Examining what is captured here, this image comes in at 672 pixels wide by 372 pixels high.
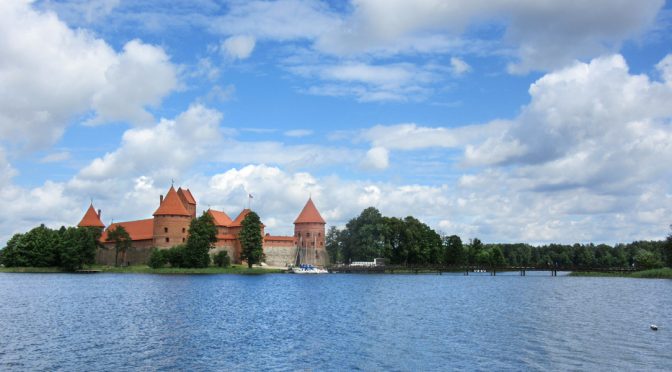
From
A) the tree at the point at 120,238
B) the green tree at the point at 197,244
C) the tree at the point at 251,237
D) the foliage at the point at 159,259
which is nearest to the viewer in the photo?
the green tree at the point at 197,244

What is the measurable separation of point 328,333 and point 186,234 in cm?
7070

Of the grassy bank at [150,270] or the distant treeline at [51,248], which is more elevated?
the distant treeline at [51,248]

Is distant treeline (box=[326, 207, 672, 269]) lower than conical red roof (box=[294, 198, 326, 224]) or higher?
lower

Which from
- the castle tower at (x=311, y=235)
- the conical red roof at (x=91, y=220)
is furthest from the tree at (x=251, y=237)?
the conical red roof at (x=91, y=220)

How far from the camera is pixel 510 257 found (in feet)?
571

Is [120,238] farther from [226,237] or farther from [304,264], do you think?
[304,264]

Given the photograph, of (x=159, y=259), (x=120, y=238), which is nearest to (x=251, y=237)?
(x=159, y=259)

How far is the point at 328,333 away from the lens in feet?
89.9

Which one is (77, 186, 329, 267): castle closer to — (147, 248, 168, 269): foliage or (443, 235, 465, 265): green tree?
(147, 248, 168, 269): foliage

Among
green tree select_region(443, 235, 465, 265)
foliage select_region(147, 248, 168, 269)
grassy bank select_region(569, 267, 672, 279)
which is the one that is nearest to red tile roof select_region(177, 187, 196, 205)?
foliage select_region(147, 248, 168, 269)

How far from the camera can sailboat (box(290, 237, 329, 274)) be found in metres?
97.4

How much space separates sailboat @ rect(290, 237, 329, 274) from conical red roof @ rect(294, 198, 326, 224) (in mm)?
3508

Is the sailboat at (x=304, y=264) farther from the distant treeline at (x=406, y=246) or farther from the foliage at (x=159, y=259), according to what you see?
the foliage at (x=159, y=259)

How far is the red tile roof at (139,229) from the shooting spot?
10019cm
